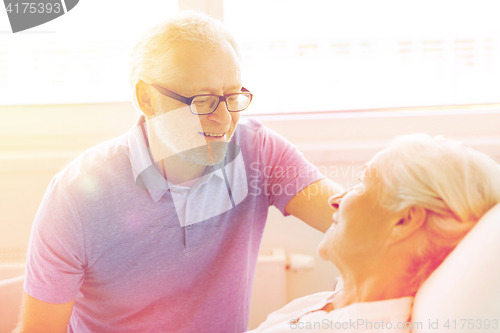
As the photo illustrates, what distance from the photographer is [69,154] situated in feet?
4.97

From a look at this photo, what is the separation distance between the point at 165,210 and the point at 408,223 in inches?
→ 23.3

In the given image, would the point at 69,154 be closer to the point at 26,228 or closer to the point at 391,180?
the point at 26,228

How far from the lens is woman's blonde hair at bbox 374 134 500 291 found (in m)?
0.62

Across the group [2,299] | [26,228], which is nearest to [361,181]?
[2,299]

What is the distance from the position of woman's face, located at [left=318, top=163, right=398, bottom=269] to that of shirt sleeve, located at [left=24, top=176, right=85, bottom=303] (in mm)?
603

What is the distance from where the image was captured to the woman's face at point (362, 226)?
689 mm

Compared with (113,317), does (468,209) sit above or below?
above

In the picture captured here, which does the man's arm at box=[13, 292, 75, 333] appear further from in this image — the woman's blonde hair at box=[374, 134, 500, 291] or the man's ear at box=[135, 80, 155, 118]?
the woman's blonde hair at box=[374, 134, 500, 291]

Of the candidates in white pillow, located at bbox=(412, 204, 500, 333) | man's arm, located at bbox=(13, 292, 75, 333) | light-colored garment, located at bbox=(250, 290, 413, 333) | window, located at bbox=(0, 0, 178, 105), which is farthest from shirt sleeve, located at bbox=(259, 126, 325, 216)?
window, located at bbox=(0, 0, 178, 105)

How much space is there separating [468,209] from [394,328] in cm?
24

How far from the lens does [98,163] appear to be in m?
0.99

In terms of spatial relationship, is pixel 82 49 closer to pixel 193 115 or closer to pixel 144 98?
pixel 144 98

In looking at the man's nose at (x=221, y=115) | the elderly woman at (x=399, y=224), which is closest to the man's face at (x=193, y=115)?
the man's nose at (x=221, y=115)

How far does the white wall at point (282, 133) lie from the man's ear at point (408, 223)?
760 mm
